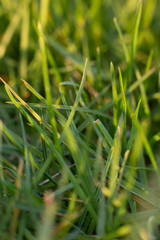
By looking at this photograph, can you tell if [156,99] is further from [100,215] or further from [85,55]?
[100,215]

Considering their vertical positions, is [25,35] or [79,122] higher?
[25,35]

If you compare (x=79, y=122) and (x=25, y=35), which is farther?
(x=25, y=35)

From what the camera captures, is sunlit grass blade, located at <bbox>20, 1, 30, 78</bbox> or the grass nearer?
the grass

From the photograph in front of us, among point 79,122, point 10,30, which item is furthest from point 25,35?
point 79,122

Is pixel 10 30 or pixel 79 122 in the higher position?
pixel 10 30

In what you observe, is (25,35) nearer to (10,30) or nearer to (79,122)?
(10,30)

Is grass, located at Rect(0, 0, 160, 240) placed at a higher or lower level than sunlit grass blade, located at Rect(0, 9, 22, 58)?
lower

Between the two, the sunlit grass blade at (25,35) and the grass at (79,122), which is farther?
the sunlit grass blade at (25,35)

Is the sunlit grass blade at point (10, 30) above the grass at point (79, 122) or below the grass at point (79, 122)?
above

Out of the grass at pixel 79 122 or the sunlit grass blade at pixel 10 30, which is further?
the sunlit grass blade at pixel 10 30
